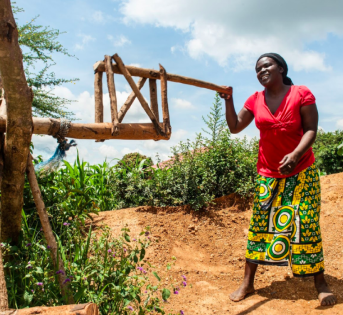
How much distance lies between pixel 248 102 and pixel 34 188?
6.74ft

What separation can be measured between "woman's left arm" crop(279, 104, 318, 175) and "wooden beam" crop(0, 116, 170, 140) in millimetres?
1423

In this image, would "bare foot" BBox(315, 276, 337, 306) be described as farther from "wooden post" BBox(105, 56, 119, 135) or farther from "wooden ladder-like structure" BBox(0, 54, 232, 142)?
"wooden post" BBox(105, 56, 119, 135)

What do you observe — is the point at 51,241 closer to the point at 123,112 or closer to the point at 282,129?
the point at 123,112

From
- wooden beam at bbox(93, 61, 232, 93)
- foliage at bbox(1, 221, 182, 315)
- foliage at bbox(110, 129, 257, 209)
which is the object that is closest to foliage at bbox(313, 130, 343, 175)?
foliage at bbox(110, 129, 257, 209)

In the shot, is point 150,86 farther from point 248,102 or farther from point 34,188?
point 34,188

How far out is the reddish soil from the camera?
10.1ft

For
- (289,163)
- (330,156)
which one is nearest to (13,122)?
(289,163)

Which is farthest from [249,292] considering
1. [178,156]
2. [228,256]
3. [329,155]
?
[329,155]

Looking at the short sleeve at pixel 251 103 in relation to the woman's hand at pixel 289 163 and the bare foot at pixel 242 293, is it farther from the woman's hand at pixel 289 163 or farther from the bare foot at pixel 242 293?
the bare foot at pixel 242 293

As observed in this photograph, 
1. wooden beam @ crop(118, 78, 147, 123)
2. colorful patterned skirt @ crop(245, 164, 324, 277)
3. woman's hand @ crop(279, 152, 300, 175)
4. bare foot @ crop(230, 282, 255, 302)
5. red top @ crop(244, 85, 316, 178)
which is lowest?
bare foot @ crop(230, 282, 255, 302)

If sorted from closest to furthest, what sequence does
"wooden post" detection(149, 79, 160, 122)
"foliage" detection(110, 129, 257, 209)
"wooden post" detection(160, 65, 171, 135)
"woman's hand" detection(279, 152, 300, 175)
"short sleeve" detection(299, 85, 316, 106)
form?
Answer: "woman's hand" detection(279, 152, 300, 175)
"short sleeve" detection(299, 85, 316, 106)
"wooden post" detection(160, 65, 171, 135)
"wooden post" detection(149, 79, 160, 122)
"foliage" detection(110, 129, 257, 209)

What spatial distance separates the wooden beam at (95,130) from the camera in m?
3.05

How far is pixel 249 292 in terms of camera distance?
10.6ft

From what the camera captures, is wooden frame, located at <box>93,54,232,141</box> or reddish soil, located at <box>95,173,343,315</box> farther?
wooden frame, located at <box>93,54,232,141</box>
